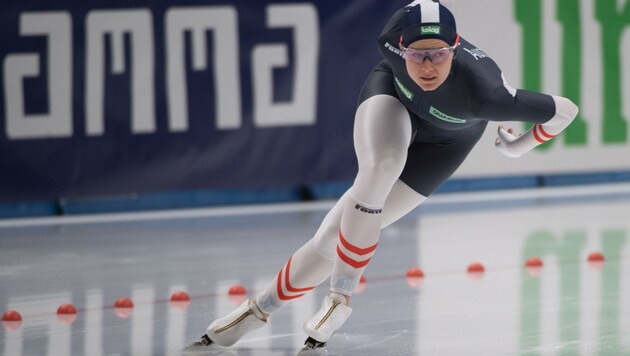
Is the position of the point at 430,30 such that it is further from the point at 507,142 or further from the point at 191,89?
the point at 191,89

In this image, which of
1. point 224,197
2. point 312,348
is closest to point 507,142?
point 312,348

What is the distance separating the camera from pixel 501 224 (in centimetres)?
880

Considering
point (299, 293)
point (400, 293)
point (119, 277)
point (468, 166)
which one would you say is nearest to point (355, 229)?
Result: point (299, 293)

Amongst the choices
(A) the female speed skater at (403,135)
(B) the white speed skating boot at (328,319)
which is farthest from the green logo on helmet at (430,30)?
(B) the white speed skating boot at (328,319)

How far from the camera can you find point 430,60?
4008 millimetres

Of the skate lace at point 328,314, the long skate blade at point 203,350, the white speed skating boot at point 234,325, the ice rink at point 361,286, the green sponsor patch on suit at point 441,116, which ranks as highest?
the green sponsor patch on suit at point 441,116

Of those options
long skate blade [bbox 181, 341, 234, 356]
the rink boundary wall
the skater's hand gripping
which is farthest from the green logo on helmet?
the rink boundary wall

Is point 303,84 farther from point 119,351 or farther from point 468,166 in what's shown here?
point 119,351

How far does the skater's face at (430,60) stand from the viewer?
4004 mm

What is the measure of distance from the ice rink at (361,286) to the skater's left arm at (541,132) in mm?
753

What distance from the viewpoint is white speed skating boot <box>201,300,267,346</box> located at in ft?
14.3

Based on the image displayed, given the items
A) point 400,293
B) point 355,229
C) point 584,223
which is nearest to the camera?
point 355,229

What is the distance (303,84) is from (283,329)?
5.68m

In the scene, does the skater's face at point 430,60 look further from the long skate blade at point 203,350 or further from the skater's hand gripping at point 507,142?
the long skate blade at point 203,350
